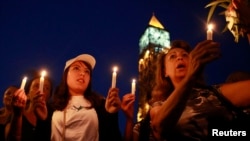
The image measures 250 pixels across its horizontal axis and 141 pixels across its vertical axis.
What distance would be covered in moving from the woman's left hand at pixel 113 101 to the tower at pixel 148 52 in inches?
2486

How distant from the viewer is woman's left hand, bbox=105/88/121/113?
362 centimetres

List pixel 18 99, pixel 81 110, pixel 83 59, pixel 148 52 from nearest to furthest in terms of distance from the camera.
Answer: pixel 18 99, pixel 81 110, pixel 83 59, pixel 148 52

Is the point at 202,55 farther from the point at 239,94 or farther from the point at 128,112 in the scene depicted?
the point at 128,112

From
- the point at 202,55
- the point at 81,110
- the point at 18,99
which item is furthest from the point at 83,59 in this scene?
the point at 202,55

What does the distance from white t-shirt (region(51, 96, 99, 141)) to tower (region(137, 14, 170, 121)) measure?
62933 millimetres

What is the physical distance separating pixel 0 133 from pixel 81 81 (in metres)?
1.38

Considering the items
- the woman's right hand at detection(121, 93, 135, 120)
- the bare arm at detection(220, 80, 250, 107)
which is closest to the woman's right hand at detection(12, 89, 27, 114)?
the woman's right hand at detection(121, 93, 135, 120)

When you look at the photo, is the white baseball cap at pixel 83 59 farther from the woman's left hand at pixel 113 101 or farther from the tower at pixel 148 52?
the tower at pixel 148 52

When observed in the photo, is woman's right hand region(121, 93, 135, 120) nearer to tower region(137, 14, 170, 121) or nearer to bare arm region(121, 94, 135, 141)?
bare arm region(121, 94, 135, 141)

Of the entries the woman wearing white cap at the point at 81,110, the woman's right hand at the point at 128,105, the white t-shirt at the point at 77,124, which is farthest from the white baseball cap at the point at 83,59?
the woman's right hand at the point at 128,105

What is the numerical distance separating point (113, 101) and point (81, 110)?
0.60m

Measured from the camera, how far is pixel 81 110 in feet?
13.5

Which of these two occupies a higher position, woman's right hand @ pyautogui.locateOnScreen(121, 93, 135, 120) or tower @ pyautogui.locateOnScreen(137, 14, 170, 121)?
tower @ pyautogui.locateOnScreen(137, 14, 170, 121)

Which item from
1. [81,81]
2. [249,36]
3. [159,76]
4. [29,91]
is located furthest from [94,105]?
[249,36]
